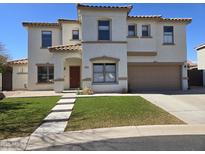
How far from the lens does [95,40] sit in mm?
20031

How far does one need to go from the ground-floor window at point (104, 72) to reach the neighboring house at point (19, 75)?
9026mm

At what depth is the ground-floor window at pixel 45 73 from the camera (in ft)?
81.7

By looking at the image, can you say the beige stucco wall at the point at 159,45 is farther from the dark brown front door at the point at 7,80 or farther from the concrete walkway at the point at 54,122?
the dark brown front door at the point at 7,80

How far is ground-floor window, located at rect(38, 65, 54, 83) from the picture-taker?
2491 cm

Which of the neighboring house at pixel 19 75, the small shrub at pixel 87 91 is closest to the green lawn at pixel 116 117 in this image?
the small shrub at pixel 87 91

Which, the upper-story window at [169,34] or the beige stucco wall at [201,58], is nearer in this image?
the upper-story window at [169,34]

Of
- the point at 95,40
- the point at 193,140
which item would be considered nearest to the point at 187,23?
the point at 95,40

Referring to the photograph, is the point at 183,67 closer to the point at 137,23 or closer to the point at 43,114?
the point at 137,23

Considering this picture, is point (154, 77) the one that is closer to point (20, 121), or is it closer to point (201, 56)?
point (201, 56)

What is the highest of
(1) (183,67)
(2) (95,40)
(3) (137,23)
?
(3) (137,23)

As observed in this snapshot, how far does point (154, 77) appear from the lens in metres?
23.0

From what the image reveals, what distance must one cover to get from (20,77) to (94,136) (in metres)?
20.5

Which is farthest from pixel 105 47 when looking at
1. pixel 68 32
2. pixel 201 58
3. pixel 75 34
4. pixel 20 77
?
pixel 201 58

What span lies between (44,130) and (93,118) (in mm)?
2174
